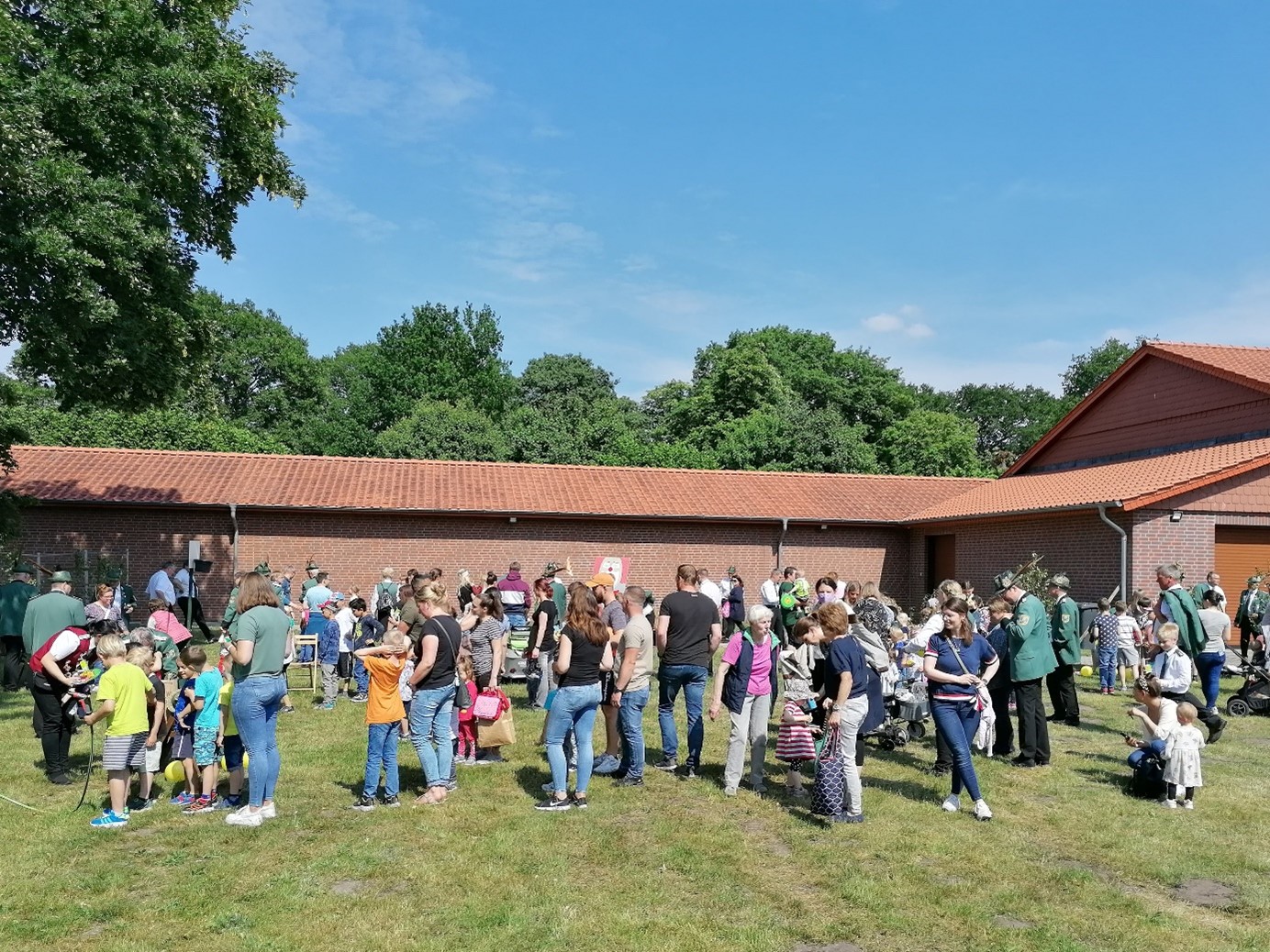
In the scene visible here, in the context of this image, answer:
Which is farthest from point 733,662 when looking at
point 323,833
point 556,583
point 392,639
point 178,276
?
point 178,276

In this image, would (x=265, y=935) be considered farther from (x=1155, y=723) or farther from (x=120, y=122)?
(x=120, y=122)

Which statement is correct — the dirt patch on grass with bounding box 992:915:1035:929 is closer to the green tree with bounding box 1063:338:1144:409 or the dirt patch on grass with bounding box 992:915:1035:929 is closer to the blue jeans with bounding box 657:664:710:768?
the blue jeans with bounding box 657:664:710:768

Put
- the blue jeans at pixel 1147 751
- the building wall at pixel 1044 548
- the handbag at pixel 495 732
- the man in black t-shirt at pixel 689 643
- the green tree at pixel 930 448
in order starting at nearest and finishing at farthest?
1. the blue jeans at pixel 1147 751
2. the man in black t-shirt at pixel 689 643
3. the handbag at pixel 495 732
4. the building wall at pixel 1044 548
5. the green tree at pixel 930 448

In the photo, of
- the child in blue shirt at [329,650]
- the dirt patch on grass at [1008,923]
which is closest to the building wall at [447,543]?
the child in blue shirt at [329,650]

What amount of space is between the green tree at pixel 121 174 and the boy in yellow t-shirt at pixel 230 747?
9.28 meters

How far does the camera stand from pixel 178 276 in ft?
55.0

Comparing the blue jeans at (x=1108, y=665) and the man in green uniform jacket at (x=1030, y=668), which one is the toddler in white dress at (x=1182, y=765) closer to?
the man in green uniform jacket at (x=1030, y=668)

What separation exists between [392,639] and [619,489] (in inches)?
752

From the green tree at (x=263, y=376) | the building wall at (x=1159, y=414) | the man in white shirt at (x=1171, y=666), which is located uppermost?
the green tree at (x=263, y=376)

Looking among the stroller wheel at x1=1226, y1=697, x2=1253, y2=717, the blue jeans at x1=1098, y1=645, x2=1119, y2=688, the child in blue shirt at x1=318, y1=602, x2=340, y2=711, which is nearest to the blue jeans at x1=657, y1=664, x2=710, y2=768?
the child in blue shirt at x1=318, y1=602, x2=340, y2=711

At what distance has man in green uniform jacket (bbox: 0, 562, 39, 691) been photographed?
11.1m

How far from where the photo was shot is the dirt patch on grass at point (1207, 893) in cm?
570

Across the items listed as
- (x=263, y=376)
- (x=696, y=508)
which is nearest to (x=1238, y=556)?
(x=696, y=508)

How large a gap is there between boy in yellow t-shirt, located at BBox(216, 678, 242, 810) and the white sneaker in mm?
404
